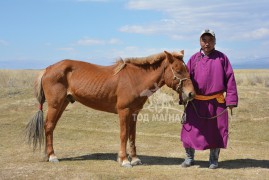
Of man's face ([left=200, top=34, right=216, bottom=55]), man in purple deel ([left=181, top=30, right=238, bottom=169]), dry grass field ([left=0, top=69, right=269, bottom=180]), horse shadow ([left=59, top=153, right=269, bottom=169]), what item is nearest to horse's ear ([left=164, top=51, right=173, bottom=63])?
man in purple deel ([left=181, top=30, right=238, bottom=169])

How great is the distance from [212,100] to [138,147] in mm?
3233

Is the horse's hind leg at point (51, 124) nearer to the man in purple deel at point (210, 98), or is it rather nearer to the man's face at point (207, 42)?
the man in purple deel at point (210, 98)

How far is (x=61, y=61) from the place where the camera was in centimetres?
768

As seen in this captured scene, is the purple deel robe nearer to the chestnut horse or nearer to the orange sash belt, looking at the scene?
the orange sash belt

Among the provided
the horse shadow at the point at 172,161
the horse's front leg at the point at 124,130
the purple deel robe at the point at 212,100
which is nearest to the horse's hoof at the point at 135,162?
the horse shadow at the point at 172,161

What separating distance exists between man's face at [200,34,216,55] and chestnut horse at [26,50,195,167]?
16.7 inches

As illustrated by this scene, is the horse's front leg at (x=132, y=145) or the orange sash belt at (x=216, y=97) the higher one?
the orange sash belt at (x=216, y=97)

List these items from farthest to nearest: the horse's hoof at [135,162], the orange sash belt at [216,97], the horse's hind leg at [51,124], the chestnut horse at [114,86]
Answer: the horse's hind leg at [51,124] < the horse's hoof at [135,162] < the chestnut horse at [114,86] < the orange sash belt at [216,97]

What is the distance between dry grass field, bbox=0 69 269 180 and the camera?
21.3 feet

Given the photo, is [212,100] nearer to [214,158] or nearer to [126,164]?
[214,158]

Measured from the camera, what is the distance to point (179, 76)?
6738 mm

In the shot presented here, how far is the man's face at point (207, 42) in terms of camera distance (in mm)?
6707

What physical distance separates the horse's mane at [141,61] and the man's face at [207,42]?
500mm

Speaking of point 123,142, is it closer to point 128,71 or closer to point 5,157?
point 128,71
